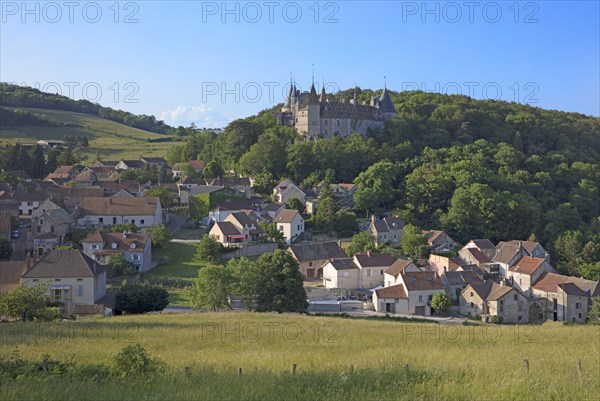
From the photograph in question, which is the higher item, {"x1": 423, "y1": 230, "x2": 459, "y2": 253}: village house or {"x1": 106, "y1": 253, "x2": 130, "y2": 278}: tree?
{"x1": 423, "y1": 230, "x2": 459, "y2": 253}: village house

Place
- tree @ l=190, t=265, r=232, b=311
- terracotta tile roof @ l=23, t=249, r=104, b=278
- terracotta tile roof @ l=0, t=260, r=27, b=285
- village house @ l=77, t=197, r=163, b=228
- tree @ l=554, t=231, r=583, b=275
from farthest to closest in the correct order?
tree @ l=554, t=231, r=583, b=275, village house @ l=77, t=197, r=163, b=228, terracotta tile roof @ l=23, t=249, r=104, b=278, terracotta tile roof @ l=0, t=260, r=27, b=285, tree @ l=190, t=265, r=232, b=311

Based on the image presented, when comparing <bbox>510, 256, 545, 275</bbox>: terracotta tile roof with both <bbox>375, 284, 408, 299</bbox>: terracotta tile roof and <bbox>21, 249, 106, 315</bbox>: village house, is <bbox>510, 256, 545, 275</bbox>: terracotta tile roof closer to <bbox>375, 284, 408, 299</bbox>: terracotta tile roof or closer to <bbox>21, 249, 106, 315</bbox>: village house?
<bbox>375, 284, 408, 299</bbox>: terracotta tile roof

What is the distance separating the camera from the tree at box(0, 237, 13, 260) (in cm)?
3947

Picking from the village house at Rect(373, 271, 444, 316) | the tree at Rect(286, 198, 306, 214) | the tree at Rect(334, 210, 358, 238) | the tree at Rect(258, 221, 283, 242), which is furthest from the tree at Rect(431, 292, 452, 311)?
the tree at Rect(286, 198, 306, 214)

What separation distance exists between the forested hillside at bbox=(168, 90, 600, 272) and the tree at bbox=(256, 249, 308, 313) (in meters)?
25.3

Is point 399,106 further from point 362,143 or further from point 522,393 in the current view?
point 522,393

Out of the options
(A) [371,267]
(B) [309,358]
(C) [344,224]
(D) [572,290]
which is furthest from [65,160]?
(B) [309,358]

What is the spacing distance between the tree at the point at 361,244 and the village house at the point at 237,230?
7042 mm

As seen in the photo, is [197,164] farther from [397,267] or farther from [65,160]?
[397,267]

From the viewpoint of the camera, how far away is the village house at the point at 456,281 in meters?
41.0

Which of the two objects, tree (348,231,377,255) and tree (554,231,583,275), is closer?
tree (348,231,377,255)

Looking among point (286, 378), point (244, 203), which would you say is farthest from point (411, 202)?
point (286, 378)

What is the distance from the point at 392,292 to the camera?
37812mm

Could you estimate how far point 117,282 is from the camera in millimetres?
38312
